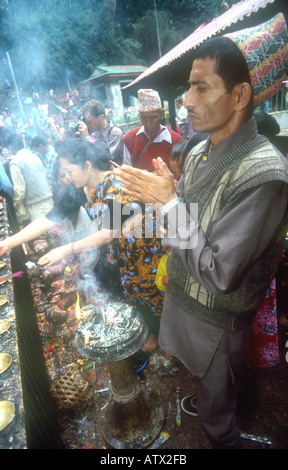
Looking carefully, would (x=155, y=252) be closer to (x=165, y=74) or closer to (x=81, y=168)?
(x=81, y=168)

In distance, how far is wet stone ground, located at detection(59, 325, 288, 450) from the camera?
2502mm

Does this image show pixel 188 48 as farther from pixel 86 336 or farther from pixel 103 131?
pixel 86 336

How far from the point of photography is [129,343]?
2164 millimetres

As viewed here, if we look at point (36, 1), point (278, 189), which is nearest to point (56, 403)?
point (278, 189)

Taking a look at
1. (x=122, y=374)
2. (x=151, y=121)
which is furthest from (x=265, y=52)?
(x=151, y=121)

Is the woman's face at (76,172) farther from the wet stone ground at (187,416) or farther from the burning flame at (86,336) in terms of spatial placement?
the wet stone ground at (187,416)

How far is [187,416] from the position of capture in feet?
8.99

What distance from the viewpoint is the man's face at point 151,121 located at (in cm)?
448

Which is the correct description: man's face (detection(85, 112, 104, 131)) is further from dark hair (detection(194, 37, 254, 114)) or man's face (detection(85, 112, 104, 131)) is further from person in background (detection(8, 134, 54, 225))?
dark hair (detection(194, 37, 254, 114))

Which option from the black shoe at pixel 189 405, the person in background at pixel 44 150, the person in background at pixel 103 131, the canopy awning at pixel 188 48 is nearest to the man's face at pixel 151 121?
the person in background at pixel 103 131

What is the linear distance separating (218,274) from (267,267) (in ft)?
1.27

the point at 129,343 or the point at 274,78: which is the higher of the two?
the point at 274,78

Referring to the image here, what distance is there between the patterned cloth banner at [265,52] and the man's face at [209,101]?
0.55ft
